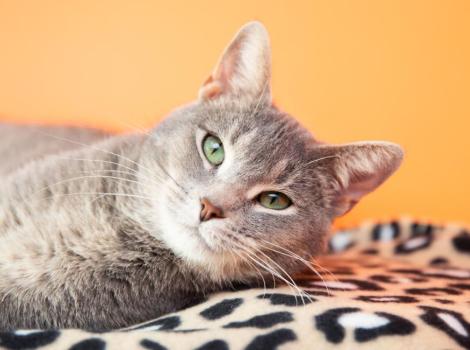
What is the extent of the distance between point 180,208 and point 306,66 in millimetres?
1446

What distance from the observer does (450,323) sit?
1.20 meters

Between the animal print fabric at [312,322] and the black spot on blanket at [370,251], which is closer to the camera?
the animal print fabric at [312,322]

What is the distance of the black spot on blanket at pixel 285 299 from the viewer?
51.3 inches

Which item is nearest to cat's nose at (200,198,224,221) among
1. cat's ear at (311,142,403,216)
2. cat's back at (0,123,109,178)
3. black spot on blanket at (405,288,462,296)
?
cat's ear at (311,142,403,216)

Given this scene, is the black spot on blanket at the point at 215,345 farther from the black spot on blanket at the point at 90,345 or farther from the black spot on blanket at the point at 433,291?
the black spot on blanket at the point at 433,291

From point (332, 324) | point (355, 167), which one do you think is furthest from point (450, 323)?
point (355, 167)

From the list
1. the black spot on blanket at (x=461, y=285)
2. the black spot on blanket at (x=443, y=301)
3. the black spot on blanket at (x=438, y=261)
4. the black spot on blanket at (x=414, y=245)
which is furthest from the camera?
the black spot on blanket at (x=414, y=245)

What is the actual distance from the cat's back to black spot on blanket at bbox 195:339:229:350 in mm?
1031

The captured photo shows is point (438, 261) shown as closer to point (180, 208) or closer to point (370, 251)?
point (370, 251)

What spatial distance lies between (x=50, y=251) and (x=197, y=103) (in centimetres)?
61

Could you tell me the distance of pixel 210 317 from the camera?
1.29m

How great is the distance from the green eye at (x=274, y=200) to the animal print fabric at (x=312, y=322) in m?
0.22

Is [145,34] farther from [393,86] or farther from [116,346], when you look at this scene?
[116,346]

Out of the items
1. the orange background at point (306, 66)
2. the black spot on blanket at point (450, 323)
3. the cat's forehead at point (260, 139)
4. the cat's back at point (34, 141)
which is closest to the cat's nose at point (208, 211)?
the cat's forehead at point (260, 139)
